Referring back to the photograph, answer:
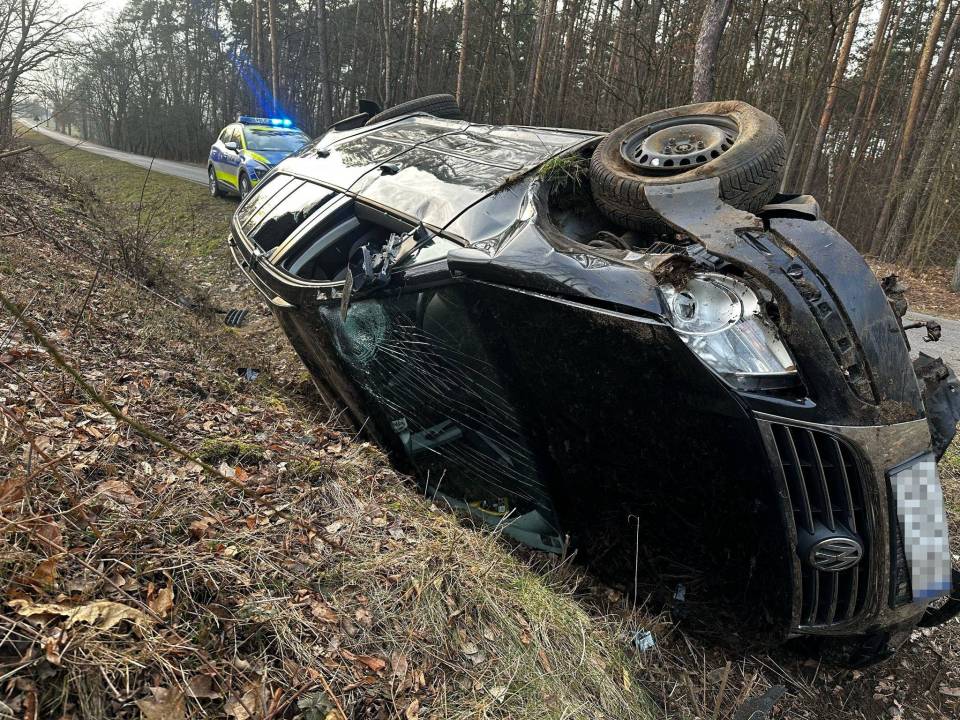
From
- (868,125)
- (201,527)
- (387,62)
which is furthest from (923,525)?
(868,125)

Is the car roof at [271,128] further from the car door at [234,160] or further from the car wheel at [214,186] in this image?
the car wheel at [214,186]

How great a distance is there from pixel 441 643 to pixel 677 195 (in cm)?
192

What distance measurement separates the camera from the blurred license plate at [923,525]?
184cm

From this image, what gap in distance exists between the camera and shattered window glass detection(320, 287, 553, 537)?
8.11 ft

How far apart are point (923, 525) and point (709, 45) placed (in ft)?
27.0

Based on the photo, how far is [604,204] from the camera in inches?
112

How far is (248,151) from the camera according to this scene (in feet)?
36.9

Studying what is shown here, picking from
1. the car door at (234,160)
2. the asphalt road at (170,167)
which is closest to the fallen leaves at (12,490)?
the asphalt road at (170,167)

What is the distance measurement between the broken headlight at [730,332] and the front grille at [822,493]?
173mm

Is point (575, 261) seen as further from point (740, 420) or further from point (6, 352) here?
point (6, 352)

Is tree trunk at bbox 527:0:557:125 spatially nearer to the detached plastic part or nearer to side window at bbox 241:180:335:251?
side window at bbox 241:180:335:251

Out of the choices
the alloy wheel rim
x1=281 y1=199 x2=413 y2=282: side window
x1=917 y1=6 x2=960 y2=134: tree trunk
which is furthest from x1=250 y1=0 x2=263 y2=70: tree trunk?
the alloy wheel rim

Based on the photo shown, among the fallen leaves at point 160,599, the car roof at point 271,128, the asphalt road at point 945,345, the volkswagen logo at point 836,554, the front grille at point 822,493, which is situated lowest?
the asphalt road at point 945,345

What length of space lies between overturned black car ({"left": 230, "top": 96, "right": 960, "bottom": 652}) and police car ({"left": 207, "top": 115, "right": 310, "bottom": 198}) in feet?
29.7
